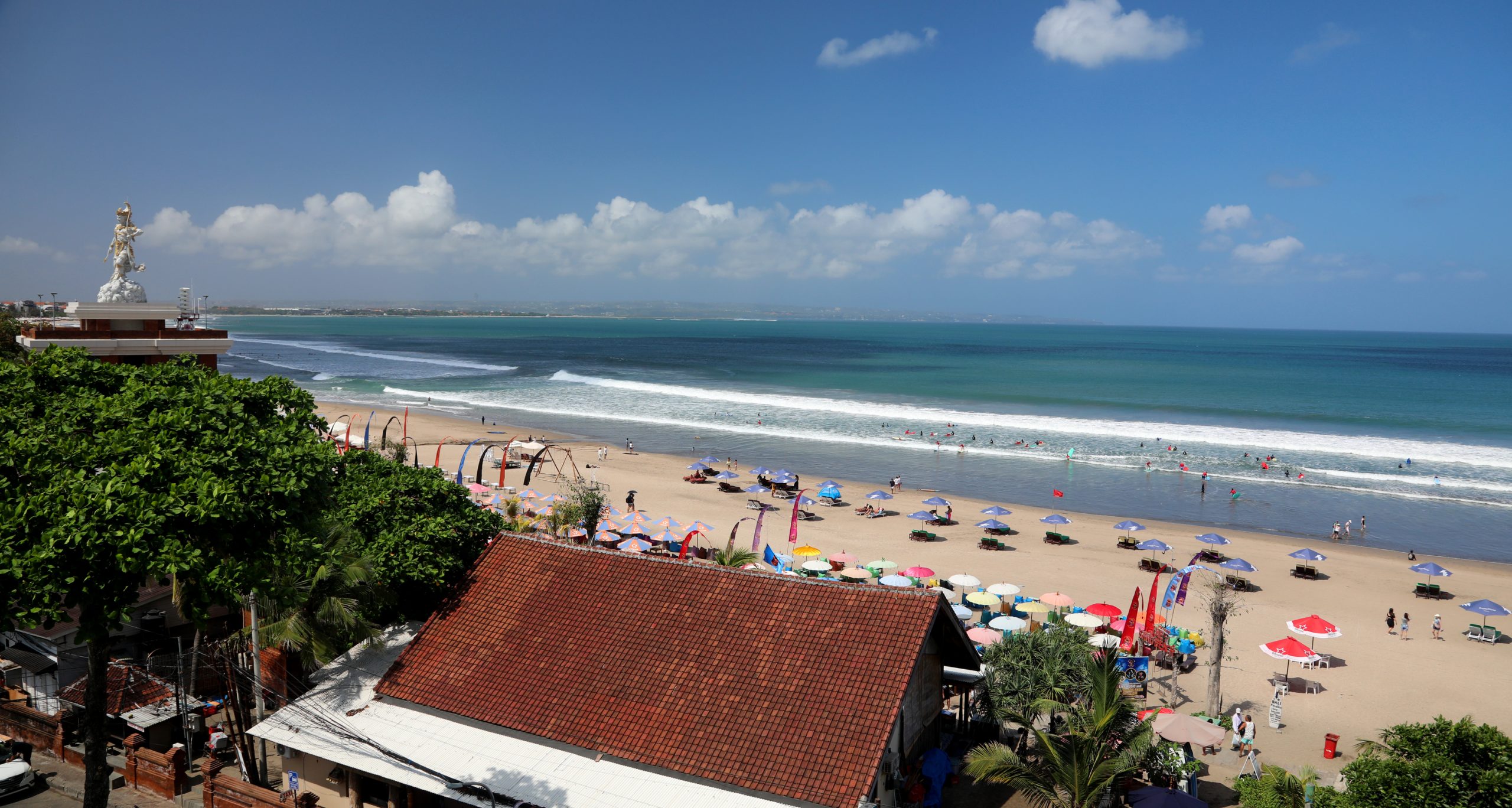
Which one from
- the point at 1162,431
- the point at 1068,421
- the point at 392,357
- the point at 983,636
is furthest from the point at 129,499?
the point at 392,357

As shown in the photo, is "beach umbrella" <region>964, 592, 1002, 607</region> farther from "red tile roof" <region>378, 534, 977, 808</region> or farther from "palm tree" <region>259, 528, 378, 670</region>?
"palm tree" <region>259, 528, 378, 670</region>

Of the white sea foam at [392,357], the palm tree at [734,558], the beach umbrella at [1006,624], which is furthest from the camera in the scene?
the white sea foam at [392,357]

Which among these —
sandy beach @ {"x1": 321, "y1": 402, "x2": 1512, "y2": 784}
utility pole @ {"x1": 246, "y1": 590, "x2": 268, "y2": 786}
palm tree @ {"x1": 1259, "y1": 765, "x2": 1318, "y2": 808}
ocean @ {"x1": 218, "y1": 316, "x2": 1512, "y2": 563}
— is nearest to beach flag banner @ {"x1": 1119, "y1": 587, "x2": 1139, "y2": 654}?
sandy beach @ {"x1": 321, "y1": 402, "x2": 1512, "y2": 784}

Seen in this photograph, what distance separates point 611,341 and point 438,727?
6263 inches

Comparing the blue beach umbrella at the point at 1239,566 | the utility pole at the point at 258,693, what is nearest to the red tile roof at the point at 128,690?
the utility pole at the point at 258,693

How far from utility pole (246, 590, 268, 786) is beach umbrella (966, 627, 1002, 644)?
41.6 feet

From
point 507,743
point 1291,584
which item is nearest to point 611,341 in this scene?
point 1291,584

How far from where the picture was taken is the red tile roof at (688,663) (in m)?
9.65

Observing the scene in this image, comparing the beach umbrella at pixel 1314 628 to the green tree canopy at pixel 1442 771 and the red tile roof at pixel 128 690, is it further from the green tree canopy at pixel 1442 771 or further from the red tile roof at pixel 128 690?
the red tile roof at pixel 128 690

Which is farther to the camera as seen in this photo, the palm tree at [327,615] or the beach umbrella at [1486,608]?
the beach umbrella at [1486,608]

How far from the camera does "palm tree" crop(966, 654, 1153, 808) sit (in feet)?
31.9

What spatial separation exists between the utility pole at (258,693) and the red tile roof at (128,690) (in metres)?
1.78

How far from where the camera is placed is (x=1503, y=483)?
1604 inches

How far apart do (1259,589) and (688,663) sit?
21.1 meters
